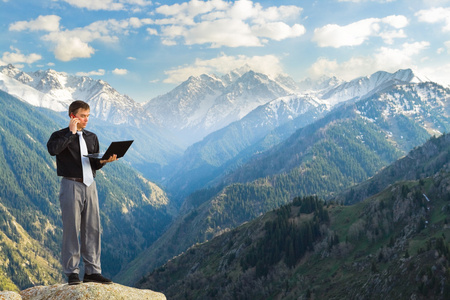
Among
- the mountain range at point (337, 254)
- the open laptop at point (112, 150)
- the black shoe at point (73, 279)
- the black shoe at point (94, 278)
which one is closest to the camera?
the black shoe at point (73, 279)

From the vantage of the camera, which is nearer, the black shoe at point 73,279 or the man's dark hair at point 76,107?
the black shoe at point 73,279

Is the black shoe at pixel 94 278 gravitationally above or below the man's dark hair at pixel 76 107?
below

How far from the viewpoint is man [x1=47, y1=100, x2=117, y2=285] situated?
12.9m

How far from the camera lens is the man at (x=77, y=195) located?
12883mm

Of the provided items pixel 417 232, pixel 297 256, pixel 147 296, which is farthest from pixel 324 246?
pixel 147 296

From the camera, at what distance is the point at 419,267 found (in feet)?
190

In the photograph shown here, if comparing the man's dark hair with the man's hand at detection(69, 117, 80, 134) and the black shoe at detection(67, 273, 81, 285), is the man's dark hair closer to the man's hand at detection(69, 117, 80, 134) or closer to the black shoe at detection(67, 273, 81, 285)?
the man's hand at detection(69, 117, 80, 134)

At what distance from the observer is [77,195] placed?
12945 millimetres

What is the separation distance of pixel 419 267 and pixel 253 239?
85426 mm

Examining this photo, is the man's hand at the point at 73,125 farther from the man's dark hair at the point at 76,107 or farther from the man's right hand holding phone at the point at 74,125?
the man's dark hair at the point at 76,107

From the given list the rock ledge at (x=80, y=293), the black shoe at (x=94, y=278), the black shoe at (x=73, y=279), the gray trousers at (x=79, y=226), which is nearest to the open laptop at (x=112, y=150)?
the gray trousers at (x=79, y=226)

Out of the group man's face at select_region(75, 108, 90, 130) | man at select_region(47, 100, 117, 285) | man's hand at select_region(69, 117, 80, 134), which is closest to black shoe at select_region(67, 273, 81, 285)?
man at select_region(47, 100, 117, 285)

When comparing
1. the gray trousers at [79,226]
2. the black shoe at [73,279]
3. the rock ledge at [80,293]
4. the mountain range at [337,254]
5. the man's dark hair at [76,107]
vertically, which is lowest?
the mountain range at [337,254]

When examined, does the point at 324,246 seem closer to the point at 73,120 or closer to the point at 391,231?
the point at 391,231
